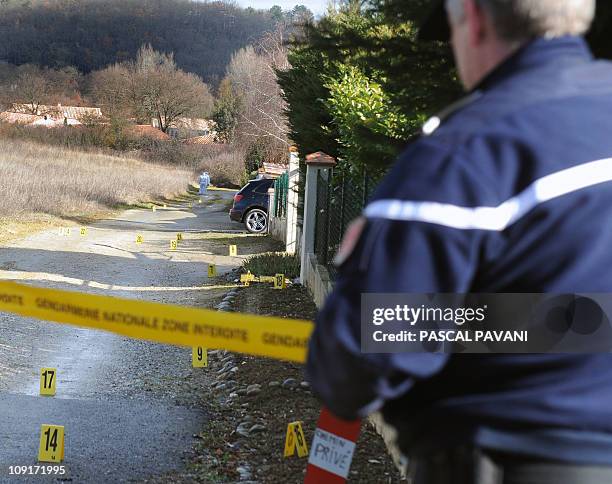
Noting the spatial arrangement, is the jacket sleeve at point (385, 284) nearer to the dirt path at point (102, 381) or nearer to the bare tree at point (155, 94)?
the dirt path at point (102, 381)

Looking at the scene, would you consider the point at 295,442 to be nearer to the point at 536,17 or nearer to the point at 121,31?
the point at 536,17

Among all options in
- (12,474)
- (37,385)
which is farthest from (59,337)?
(12,474)

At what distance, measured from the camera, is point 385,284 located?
5.64ft

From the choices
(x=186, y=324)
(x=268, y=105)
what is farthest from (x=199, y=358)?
(x=268, y=105)

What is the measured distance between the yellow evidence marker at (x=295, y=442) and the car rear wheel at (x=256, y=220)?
67.4ft

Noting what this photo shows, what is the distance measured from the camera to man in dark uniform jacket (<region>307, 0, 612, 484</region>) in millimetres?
1695

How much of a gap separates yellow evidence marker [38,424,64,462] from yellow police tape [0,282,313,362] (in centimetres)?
198

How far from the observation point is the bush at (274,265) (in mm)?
14742

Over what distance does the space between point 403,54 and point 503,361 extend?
2.88 m

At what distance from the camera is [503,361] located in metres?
1.83

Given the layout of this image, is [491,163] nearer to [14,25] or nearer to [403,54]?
[403,54]

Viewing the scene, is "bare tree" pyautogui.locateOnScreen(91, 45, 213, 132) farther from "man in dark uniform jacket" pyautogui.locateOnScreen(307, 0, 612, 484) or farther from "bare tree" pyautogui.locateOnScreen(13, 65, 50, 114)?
"man in dark uniform jacket" pyautogui.locateOnScreen(307, 0, 612, 484)

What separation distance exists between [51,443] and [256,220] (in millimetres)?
20798

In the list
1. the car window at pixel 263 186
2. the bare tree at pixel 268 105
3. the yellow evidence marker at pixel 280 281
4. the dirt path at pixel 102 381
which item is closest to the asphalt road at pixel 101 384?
the dirt path at pixel 102 381
